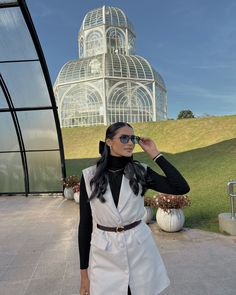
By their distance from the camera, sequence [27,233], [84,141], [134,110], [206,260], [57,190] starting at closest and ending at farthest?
[206,260] → [27,233] → [57,190] → [84,141] → [134,110]

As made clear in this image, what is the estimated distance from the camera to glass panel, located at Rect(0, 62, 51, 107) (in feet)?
30.3

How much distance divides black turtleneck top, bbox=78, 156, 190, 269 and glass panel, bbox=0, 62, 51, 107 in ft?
25.2

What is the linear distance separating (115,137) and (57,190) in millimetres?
10443

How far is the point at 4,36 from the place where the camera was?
8219 mm

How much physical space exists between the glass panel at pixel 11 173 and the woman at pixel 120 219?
10.4m

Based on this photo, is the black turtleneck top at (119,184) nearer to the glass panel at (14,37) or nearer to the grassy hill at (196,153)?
the grassy hill at (196,153)

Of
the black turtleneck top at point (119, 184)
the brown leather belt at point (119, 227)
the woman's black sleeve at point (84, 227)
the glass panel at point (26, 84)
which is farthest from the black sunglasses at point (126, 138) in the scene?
the glass panel at point (26, 84)

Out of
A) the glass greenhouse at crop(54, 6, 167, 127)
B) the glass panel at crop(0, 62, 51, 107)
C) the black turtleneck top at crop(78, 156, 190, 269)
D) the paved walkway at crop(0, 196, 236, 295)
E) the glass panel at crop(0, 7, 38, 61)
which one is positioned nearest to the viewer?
the black turtleneck top at crop(78, 156, 190, 269)

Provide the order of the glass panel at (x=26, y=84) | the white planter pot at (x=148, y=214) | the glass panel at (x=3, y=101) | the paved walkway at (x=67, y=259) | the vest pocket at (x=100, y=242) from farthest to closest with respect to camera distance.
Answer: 1. the glass panel at (x=3, y=101)
2. the glass panel at (x=26, y=84)
3. the white planter pot at (x=148, y=214)
4. the paved walkway at (x=67, y=259)
5. the vest pocket at (x=100, y=242)

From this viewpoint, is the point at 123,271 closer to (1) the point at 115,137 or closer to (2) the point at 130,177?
(2) the point at 130,177

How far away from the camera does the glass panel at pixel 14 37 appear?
724 cm

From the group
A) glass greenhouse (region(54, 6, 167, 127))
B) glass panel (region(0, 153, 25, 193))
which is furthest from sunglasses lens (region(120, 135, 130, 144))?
glass greenhouse (region(54, 6, 167, 127))

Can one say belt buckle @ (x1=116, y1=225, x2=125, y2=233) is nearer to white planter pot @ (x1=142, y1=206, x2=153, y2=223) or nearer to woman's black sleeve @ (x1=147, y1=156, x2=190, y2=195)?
woman's black sleeve @ (x1=147, y1=156, x2=190, y2=195)

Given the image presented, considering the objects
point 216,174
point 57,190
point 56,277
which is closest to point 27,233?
point 56,277
